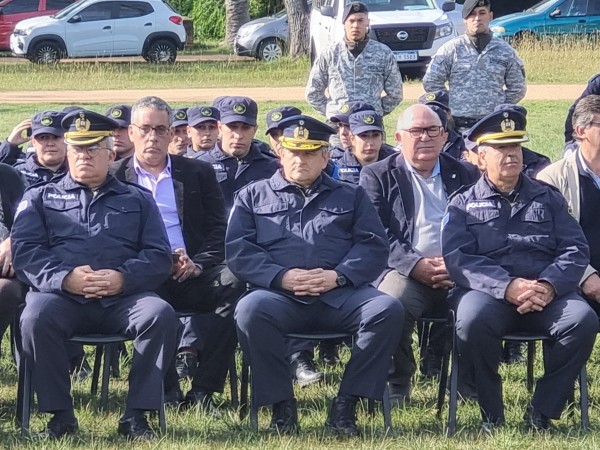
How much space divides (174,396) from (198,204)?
1.14 m

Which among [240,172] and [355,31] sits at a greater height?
[355,31]

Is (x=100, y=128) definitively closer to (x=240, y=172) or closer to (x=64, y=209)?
(x=64, y=209)

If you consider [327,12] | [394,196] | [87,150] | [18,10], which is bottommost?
[394,196]

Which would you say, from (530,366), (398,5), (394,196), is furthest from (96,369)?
(398,5)

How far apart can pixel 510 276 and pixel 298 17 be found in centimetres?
2107

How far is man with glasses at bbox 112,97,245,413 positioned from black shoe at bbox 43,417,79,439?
0.78 meters

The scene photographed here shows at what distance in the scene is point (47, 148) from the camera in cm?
737

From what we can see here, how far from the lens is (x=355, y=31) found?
1019 cm

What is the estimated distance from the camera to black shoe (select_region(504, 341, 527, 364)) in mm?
7551

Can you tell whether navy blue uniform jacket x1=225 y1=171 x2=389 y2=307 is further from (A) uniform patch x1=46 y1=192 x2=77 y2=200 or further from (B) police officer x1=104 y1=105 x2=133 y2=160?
(B) police officer x1=104 y1=105 x2=133 y2=160

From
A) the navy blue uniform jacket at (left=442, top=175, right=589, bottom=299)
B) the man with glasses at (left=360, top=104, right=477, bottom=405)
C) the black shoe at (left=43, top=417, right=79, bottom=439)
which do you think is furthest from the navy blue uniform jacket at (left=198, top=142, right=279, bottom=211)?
the black shoe at (left=43, top=417, right=79, bottom=439)

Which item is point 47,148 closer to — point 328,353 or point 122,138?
point 122,138

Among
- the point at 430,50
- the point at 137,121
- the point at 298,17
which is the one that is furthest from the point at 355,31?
the point at 298,17

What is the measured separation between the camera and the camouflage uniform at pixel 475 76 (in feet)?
32.2
